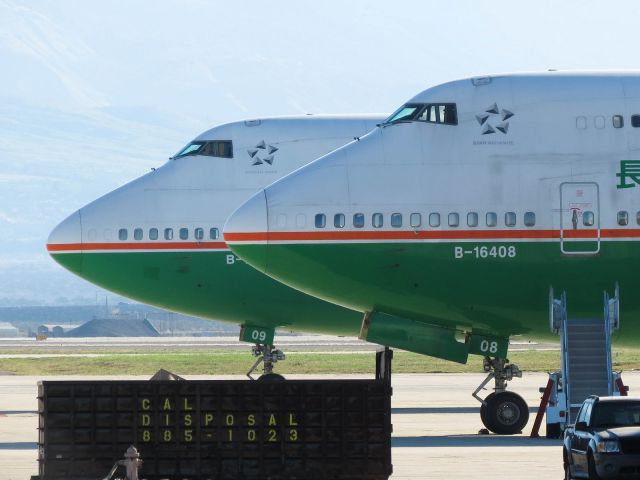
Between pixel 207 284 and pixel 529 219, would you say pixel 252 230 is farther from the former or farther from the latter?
pixel 207 284

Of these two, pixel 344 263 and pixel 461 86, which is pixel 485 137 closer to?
pixel 461 86

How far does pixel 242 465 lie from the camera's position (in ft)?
82.7

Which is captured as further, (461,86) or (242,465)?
(461,86)

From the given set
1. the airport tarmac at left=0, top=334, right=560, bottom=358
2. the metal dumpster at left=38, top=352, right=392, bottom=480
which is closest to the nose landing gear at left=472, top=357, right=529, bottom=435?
the metal dumpster at left=38, top=352, right=392, bottom=480

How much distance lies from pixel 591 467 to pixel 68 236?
74.4ft

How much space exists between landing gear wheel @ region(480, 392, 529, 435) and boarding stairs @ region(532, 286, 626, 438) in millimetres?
615

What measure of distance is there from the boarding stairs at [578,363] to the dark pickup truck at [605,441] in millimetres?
7443

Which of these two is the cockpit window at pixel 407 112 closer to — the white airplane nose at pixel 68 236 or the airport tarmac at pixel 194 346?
the white airplane nose at pixel 68 236

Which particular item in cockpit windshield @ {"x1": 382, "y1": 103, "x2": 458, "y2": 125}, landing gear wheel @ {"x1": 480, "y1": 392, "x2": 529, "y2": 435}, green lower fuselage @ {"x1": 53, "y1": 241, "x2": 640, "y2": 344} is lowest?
landing gear wheel @ {"x1": 480, "y1": 392, "x2": 529, "y2": 435}

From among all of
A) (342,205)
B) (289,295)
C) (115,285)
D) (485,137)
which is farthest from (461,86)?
(115,285)

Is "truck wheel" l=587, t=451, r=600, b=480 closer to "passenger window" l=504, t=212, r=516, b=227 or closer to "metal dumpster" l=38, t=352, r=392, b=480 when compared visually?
"metal dumpster" l=38, t=352, r=392, b=480

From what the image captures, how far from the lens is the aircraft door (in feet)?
112

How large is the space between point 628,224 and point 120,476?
46.6ft

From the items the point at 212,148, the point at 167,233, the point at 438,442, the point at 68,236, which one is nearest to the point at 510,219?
the point at 438,442
